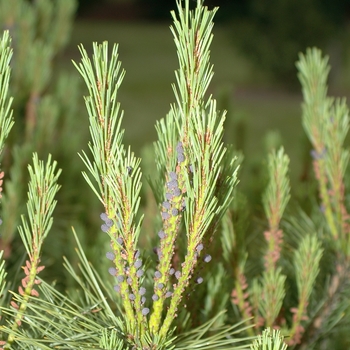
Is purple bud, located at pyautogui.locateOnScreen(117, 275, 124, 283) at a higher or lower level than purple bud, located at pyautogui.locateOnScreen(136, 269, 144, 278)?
lower

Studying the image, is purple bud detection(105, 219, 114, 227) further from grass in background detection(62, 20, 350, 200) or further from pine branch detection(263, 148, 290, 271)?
grass in background detection(62, 20, 350, 200)

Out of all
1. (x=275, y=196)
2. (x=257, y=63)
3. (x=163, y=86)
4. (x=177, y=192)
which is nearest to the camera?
(x=177, y=192)

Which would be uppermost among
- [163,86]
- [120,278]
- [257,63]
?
[257,63]

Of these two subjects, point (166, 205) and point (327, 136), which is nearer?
point (166, 205)

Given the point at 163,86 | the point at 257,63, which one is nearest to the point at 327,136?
the point at 257,63

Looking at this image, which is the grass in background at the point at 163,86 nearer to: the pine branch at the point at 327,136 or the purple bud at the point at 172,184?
the pine branch at the point at 327,136

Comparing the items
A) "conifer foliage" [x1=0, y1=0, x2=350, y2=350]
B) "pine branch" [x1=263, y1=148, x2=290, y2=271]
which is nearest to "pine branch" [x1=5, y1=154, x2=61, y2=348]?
"conifer foliage" [x1=0, y1=0, x2=350, y2=350]

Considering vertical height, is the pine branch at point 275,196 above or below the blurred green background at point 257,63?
below

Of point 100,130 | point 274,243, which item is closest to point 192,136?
point 100,130

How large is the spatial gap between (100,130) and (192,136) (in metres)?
0.03

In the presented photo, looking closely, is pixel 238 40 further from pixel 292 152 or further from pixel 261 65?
pixel 292 152

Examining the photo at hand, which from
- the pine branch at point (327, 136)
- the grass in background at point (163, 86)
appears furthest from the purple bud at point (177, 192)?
the grass in background at point (163, 86)

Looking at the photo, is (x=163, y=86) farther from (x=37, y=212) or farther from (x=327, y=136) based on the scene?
(x=37, y=212)

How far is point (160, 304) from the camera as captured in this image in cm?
22
